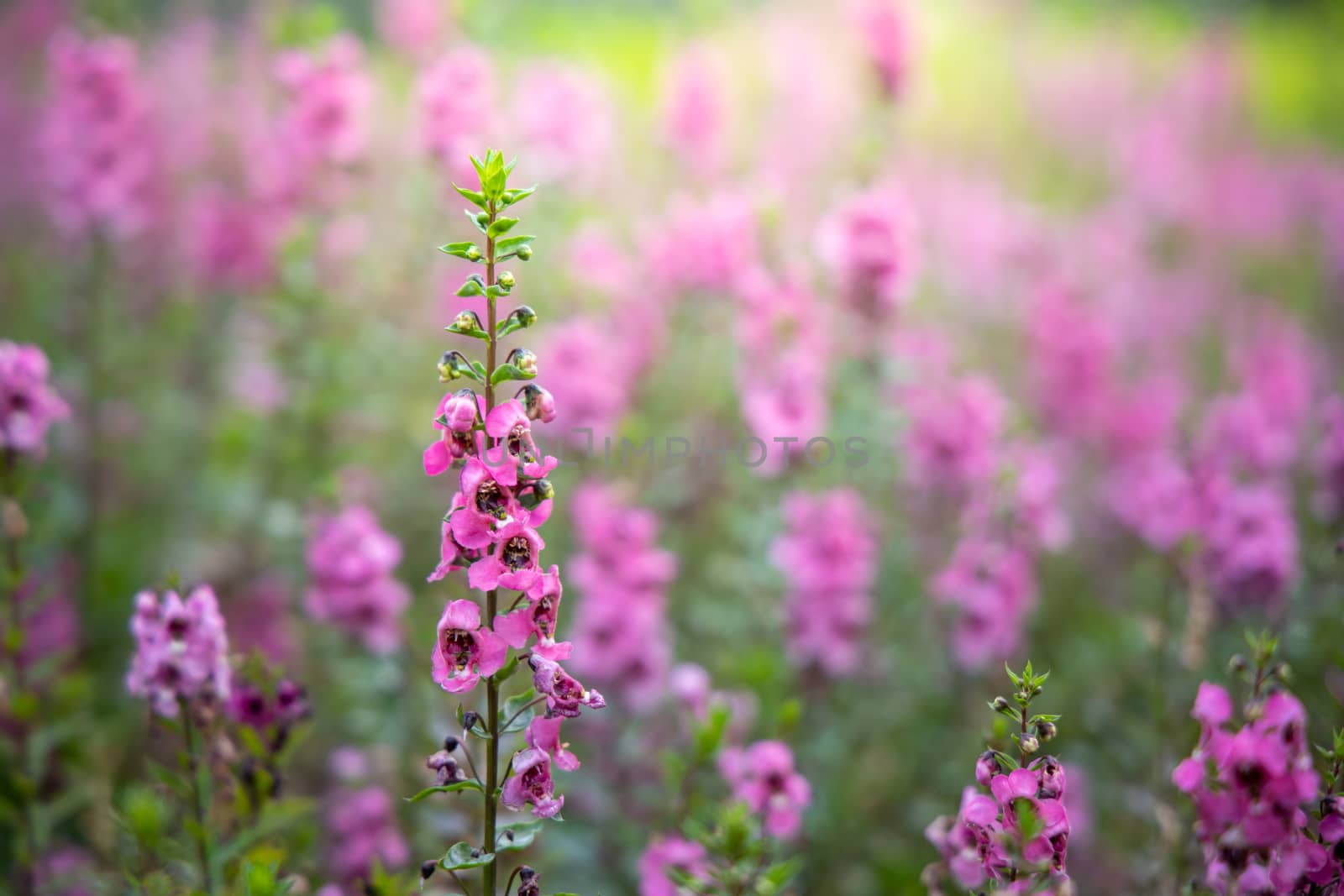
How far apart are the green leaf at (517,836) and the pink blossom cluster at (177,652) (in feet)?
2.38

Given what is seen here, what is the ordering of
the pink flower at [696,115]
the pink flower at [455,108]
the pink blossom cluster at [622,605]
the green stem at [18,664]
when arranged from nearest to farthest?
the green stem at [18,664] → the pink blossom cluster at [622,605] → the pink flower at [455,108] → the pink flower at [696,115]

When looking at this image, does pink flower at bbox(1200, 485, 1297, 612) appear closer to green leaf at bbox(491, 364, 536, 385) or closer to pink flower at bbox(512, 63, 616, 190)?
green leaf at bbox(491, 364, 536, 385)

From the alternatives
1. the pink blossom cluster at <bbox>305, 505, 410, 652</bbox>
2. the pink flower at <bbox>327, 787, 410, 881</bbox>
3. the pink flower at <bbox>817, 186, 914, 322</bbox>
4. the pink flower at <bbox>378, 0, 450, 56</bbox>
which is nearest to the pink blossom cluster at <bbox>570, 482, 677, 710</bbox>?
the pink blossom cluster at <bbox>305, 505, 410, 652</bbox>

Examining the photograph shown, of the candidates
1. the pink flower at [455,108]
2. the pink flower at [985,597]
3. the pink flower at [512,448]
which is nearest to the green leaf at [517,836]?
the pink flower at [512,448]

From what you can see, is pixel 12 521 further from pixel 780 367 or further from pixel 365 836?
pixel 780 367

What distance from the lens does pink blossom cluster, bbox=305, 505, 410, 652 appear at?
9.26 ft

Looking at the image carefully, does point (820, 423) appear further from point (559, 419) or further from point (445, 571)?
point (445, 571)

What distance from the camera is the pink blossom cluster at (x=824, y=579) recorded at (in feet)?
10.9

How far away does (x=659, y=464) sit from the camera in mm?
4188

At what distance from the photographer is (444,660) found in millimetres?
1593

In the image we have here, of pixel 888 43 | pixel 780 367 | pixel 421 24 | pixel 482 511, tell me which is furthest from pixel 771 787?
pixel 421 24

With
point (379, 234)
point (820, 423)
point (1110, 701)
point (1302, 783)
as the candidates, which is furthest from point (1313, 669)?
point (379, 234)

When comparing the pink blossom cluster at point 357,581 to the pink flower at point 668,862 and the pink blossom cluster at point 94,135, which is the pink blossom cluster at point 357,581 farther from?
the pink blossom cluster at point 94,135

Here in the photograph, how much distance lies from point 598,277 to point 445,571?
290 centimetres
